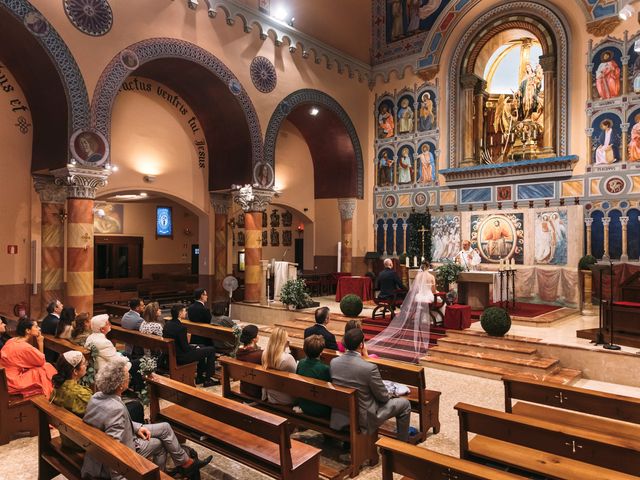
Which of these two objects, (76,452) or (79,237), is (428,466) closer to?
(76,452)

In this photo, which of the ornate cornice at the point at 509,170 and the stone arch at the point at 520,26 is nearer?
the ornate cornice at the point at 509,170

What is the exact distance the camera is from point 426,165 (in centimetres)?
1596

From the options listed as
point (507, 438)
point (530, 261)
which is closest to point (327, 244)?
point (530, 261)

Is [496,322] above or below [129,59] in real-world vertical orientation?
below

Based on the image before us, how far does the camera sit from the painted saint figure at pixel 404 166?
53.8ft

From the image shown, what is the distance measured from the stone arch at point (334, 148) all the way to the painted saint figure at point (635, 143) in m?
8.24

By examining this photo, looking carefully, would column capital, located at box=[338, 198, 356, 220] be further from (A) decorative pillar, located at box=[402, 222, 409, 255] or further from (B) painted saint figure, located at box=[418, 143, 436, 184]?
(B) painted saint figure, located at box=[418, 143, 436, 184]

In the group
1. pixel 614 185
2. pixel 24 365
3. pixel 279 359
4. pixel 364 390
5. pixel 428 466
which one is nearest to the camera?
pixel 428 466

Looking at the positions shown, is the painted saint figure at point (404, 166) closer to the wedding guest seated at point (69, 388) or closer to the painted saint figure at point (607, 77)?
the painted saint figure at point (607, 77)

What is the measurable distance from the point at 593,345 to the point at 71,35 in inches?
466

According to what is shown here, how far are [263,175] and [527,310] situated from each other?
26.1ft

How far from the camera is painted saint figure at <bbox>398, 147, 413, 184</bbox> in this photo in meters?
16.4

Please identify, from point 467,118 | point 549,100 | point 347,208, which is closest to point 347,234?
point 347,208

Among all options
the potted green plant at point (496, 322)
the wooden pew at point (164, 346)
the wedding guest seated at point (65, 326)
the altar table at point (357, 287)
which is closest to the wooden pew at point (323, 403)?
the wooden pew at point (164, 346)
